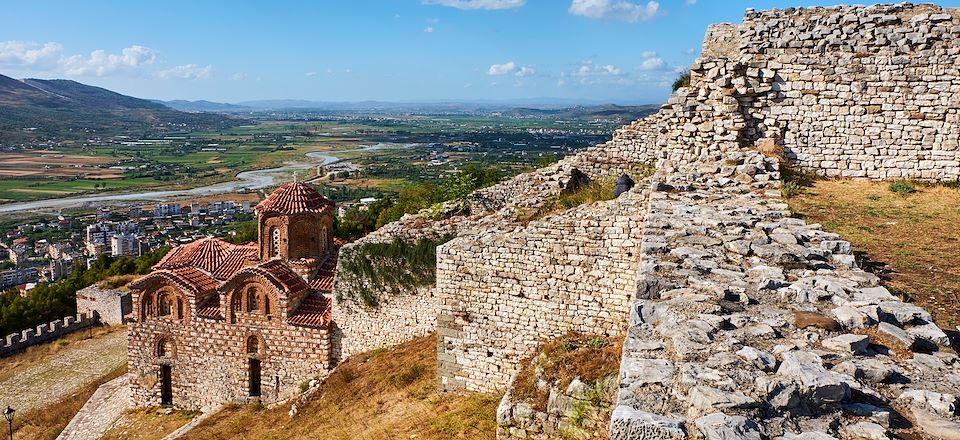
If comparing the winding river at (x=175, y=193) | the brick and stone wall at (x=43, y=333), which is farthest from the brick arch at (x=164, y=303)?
the winding river at (x=175, y=193)

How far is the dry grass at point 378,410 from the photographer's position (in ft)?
24.3

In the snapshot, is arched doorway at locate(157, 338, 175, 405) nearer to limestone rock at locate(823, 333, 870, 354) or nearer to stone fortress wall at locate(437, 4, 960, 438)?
stone fortress wall at locate(437, 4, 960, 438)

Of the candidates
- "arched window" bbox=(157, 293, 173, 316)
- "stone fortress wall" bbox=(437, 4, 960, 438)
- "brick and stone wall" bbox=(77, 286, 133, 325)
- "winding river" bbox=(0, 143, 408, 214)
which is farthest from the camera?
"winding river" bbox=(0, 143, 408, 214)

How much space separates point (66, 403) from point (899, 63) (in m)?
19.9

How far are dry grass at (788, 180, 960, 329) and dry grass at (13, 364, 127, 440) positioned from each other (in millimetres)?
16998

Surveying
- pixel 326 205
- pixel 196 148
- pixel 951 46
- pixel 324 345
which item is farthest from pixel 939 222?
pixel 196 148

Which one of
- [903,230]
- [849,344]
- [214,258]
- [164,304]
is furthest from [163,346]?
[849,344]

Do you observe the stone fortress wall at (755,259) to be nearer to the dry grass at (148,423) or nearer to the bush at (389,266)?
the bush at (389,266)

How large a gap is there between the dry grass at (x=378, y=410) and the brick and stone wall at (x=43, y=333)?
12.2 m

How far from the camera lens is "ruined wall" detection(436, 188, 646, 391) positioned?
6965mm

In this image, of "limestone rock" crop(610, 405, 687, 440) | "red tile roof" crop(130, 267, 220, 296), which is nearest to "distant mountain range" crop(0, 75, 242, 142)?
"red tile roof" crop(130, 267, 220, 296)

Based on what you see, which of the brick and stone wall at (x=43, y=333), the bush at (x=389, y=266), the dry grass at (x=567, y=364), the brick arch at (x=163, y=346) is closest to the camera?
the dry grass at (x=567, y=364)

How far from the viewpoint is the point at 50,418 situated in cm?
1633

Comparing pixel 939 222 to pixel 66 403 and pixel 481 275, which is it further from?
pixel 66 403
